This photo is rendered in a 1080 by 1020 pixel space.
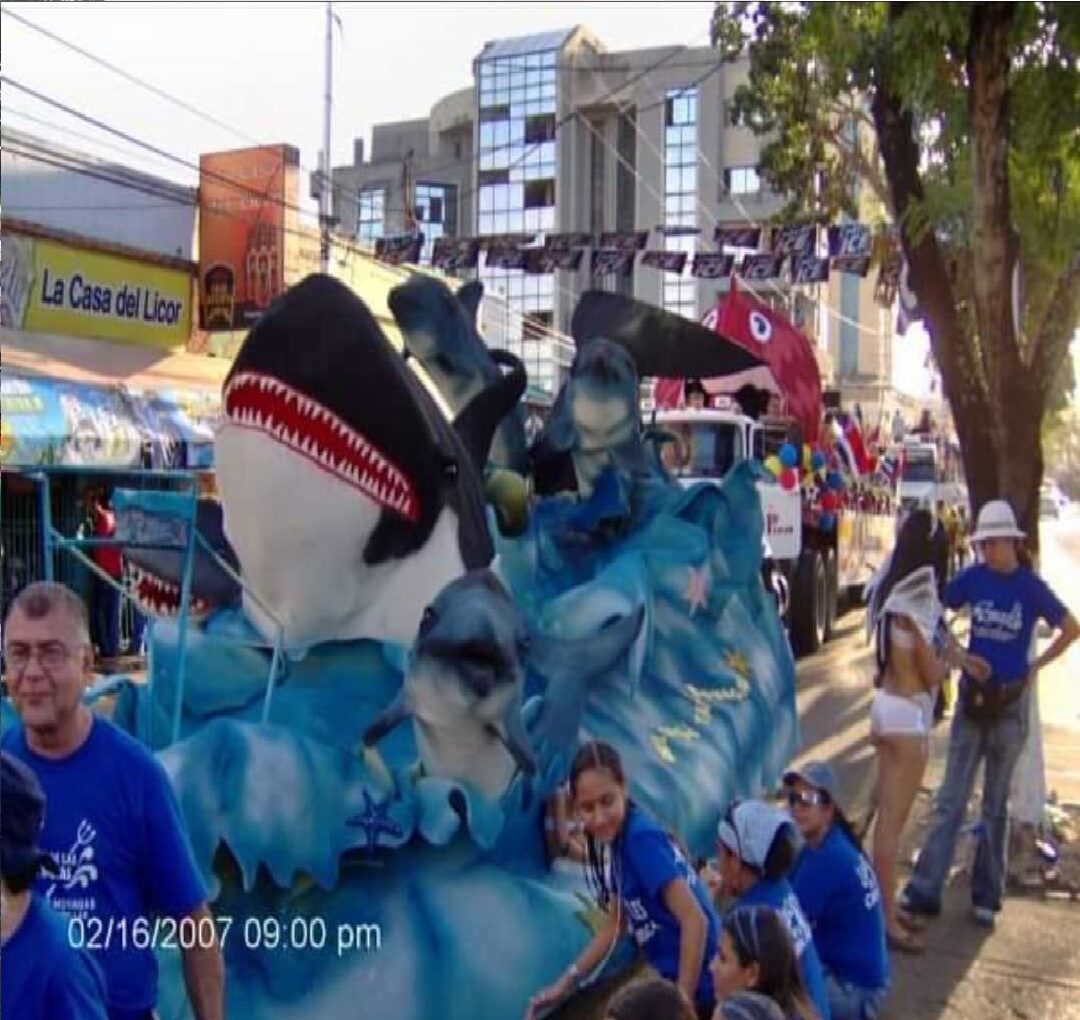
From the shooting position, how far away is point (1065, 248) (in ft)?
25.9

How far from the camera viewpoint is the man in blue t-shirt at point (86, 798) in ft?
8.95

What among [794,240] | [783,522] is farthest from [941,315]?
[794,240]

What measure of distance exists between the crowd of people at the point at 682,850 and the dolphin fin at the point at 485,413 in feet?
4.94

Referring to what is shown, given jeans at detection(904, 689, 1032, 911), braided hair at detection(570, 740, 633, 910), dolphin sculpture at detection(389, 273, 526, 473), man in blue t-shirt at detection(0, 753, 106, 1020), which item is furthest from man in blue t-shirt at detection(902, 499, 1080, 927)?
man in blue t-shirt at detection(0, 753, 106, 1020)

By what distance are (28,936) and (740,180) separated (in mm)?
40590

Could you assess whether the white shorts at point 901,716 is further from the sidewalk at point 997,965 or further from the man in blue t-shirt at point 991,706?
the sidewalk at point 997,965

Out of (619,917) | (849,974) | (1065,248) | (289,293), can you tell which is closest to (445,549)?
(289,293)

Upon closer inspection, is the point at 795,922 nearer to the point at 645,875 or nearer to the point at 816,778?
the point at 645,875

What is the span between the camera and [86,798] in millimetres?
2736

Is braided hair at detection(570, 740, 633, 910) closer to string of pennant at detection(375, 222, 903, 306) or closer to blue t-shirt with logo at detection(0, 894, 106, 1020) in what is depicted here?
blue t-shirt with logo at detection(0, 894, 106, 1020)

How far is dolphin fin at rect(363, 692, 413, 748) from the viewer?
4.00m

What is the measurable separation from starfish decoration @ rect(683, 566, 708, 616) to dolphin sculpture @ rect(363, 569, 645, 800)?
1970 mm

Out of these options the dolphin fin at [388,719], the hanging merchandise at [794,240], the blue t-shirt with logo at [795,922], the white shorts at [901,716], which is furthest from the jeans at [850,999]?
the hanging merchandise at [794,240]

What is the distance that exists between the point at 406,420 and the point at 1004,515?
9.72 feet
